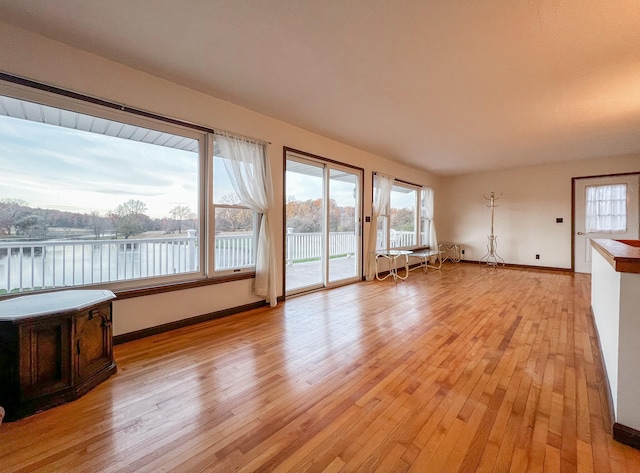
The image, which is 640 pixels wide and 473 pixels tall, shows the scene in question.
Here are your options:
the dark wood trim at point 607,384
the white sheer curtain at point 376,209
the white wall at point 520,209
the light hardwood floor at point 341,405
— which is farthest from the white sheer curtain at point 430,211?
the dark wood trim at point 607,384

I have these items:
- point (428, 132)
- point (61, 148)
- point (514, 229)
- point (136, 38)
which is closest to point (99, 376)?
point (61, 148)

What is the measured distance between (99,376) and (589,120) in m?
5.97

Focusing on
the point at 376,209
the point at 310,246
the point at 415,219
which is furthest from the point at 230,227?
the point at 415,219

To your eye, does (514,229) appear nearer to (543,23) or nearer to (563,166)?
(563,166)

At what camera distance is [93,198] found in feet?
8.37

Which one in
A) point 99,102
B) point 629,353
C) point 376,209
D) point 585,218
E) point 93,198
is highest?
point 99,102

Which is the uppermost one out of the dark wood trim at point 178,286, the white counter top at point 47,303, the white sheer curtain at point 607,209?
the white sheer curtain at point 607,209

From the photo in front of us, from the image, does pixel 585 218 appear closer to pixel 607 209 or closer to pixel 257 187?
pixel 607 209

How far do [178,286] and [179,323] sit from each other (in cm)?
39

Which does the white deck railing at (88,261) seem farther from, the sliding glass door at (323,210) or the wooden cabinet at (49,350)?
the sliding glass door at (323,210)

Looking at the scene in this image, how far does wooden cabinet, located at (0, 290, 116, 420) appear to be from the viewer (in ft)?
5.21

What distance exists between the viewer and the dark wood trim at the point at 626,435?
53.9 inches

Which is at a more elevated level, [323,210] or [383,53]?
[383,53]

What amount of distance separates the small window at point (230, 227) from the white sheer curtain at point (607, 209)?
7106 mm
